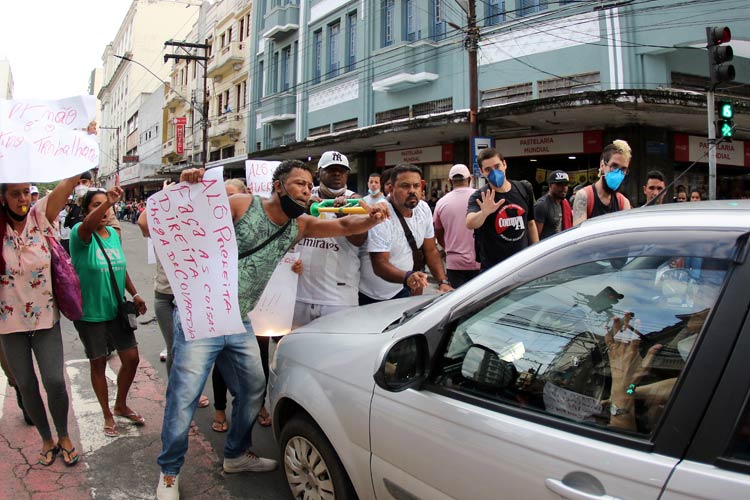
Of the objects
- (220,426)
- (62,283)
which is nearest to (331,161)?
(62,283)

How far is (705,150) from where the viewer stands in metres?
14.6

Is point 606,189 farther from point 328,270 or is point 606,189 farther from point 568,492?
point 568,492

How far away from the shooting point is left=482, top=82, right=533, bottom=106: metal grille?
1499 cm

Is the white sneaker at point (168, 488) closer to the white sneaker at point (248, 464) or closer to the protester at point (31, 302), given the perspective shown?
the white sneaker at point (248, 464)

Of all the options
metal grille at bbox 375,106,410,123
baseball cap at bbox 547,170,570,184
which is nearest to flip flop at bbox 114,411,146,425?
baseball cap at bbox 547,170,570,184

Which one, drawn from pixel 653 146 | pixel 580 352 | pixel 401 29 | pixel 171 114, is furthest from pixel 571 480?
pixel 171 114

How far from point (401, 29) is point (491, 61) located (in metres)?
4.23

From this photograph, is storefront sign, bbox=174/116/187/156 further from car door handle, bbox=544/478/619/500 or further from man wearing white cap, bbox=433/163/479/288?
car door handle, bbox=544/478/619/500

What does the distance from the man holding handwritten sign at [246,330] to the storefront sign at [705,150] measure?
45.7ft

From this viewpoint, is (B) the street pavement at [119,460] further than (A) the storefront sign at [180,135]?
No

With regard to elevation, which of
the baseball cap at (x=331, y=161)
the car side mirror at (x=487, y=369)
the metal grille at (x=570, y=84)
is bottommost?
the car side mirror at (x=487, y=369)

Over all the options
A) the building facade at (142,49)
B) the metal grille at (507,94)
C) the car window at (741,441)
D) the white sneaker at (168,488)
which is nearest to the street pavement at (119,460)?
the white sneaker at (168,488)

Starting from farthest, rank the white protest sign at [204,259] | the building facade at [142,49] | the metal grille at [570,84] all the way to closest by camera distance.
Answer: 1. the building facade at [142,49]
2. the metal grille at [570,84]
3. the white protest sign at [204,259]

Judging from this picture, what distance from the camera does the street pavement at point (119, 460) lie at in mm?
3070
